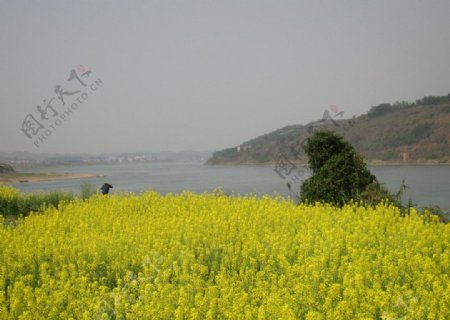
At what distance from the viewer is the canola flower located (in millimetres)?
6250

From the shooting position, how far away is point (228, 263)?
8586 mm

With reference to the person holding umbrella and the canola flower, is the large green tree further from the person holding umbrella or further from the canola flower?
the person holding umbrella

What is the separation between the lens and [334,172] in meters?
15.6

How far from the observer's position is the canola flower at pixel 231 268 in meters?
6.25

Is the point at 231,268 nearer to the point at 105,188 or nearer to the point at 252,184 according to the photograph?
the point at 105,188

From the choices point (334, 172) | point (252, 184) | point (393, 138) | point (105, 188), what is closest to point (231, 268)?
point (334, 172)

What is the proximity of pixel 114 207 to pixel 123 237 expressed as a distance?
495 centimetres

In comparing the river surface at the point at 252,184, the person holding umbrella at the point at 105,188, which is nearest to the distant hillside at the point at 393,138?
the river surface at the point at 252,184

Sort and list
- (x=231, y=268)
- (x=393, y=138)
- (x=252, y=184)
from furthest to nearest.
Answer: (x=393, y=138) < (x=252, y=184) < (x=231, y=268)

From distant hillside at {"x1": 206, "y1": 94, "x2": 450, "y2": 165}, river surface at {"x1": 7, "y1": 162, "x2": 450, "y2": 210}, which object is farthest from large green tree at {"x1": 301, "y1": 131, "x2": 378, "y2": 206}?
distant hillside at {"x1": 206, "y1": 94, "x2": 450, "y2": 165}

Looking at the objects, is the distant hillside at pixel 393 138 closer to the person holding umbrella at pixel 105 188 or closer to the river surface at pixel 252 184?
the river surface at pixel 252 184

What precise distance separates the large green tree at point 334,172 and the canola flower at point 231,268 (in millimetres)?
2562

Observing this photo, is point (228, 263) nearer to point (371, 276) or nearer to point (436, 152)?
point (371, 276)

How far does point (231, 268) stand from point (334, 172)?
7.84 meters
